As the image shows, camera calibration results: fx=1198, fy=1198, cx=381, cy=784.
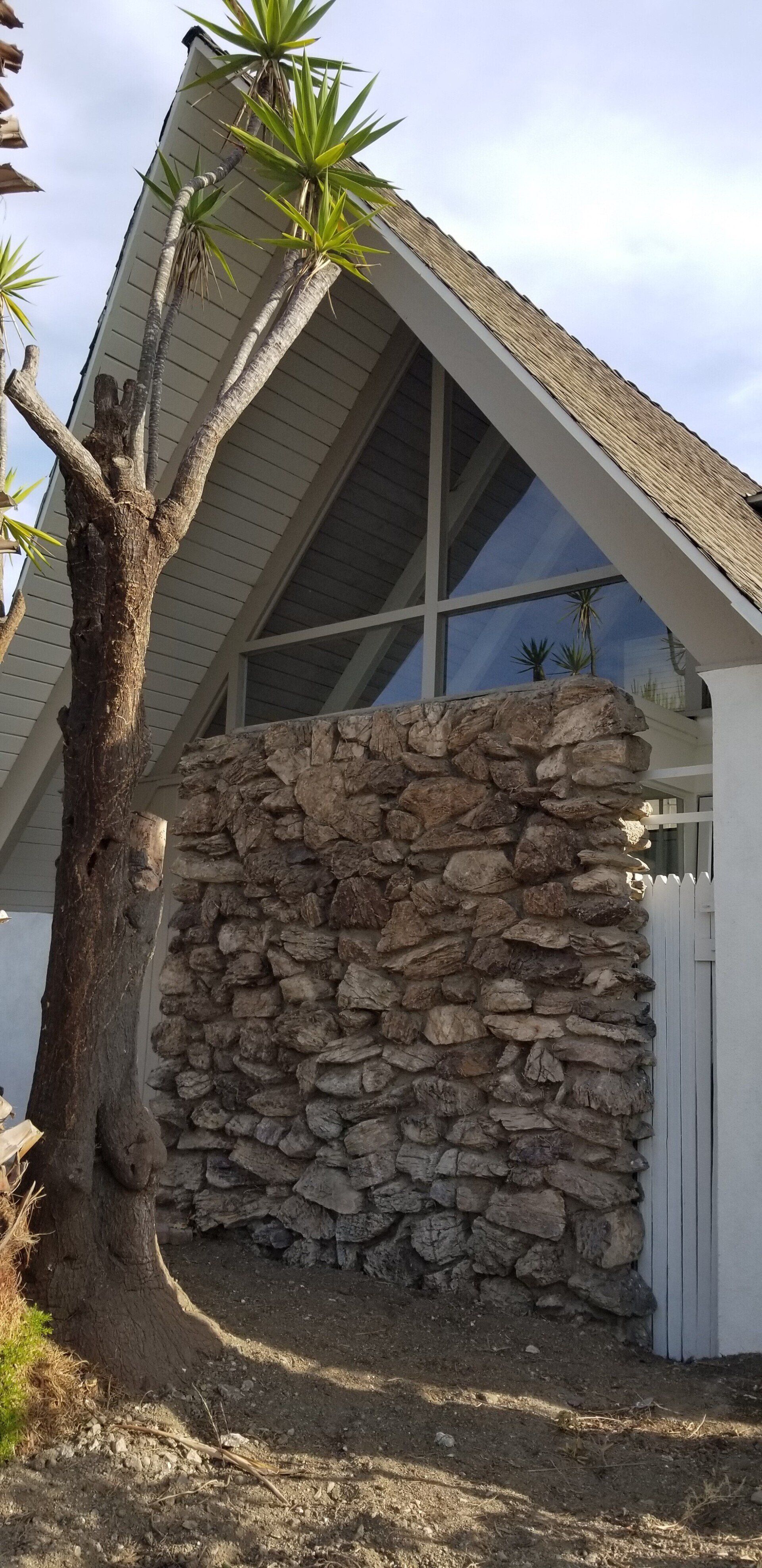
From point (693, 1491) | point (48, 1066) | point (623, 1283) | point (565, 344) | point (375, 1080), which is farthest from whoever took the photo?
point (565, 344)

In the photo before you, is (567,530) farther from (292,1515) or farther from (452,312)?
(292,1515)

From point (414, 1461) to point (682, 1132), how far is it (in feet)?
6.80

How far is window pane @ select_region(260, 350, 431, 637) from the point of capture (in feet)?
23.8

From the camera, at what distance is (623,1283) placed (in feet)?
16.9

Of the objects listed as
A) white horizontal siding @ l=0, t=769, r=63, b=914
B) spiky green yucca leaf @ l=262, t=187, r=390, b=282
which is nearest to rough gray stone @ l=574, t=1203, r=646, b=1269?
spiky green yucca leaf @ l=262, t=187, r=390, b=282

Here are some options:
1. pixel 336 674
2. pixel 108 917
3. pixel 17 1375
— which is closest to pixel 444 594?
pixel 336 674

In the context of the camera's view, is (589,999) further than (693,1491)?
Yes

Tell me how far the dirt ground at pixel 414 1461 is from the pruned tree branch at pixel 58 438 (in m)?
2.99

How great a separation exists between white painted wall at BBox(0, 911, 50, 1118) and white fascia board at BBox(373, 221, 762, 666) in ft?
20.1

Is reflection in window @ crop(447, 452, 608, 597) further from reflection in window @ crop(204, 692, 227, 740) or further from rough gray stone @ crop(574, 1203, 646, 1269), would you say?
rough gray stone @ crop(574, 1203, 646, 1269)

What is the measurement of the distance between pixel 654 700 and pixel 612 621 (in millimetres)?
473

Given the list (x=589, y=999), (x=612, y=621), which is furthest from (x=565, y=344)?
(x=589, y=999)

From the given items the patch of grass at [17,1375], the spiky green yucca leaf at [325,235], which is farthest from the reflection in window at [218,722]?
the patch of grass at [17,1375]

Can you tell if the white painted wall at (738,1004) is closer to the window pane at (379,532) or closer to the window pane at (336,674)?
the window pane at (336,674)
